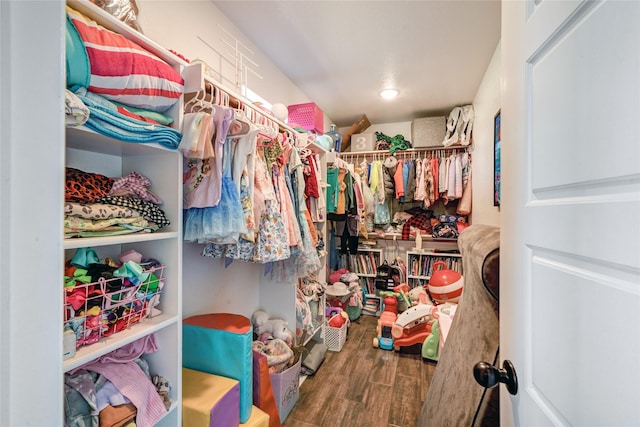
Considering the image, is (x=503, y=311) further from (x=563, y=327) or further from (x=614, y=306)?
(x=614, y=306)

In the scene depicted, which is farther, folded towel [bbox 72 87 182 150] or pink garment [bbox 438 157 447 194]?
pink garment [bbox 438 157 447 194]

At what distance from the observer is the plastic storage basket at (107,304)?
763 millimetres

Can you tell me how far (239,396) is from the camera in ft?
4.15

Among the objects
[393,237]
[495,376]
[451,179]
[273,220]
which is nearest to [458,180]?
[451,179]

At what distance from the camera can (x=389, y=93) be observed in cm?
294

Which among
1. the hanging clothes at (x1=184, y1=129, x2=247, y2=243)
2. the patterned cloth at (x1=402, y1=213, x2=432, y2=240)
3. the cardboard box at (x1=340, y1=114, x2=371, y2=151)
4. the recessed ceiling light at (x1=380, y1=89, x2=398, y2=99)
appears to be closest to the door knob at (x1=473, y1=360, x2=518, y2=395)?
the hanging clothes at (x1=184, y1=129, x2=247, y2=243)

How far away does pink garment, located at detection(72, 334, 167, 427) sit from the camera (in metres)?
0.86

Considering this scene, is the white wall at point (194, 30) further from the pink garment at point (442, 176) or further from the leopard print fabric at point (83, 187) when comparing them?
the pink garment at point (442, 176)

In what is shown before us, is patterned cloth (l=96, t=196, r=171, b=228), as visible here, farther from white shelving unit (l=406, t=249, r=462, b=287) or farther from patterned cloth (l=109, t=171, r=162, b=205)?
white shelving unit (l=406, t=249, r=462, b=287)

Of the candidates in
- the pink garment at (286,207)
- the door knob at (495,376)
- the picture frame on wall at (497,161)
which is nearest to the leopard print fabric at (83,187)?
the pink garment at (286,207)

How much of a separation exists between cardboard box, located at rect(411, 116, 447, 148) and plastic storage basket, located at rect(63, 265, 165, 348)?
337cm

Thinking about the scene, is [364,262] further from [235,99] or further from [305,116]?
[235,99]

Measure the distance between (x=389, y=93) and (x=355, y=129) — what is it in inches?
37.0

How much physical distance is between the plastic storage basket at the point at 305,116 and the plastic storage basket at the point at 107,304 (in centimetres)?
172
